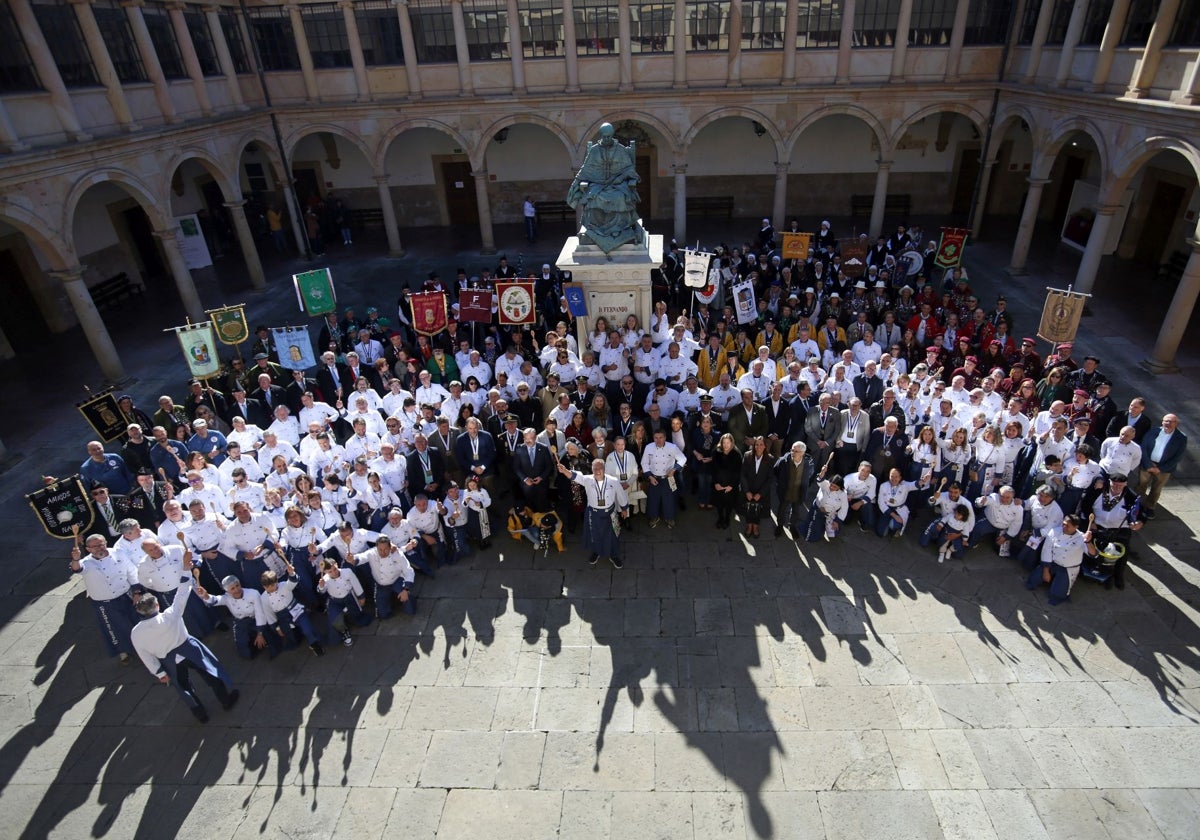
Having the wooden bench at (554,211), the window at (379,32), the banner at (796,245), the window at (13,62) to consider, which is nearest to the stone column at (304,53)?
the window at (379,32)

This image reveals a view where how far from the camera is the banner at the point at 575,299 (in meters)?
11.2

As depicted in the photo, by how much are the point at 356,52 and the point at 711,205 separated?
441 inches

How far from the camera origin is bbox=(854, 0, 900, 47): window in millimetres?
17750

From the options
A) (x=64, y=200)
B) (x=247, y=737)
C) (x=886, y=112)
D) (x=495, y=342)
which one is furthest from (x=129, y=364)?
(x=886, y=112)

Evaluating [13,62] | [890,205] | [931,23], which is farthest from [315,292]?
[890,205]

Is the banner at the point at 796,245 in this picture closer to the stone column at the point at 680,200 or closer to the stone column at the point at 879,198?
the stone column at the point at 680,200

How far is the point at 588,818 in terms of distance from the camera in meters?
6.08

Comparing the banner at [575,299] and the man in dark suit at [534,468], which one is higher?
the banner at [575,299]

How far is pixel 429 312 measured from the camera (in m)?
12.0

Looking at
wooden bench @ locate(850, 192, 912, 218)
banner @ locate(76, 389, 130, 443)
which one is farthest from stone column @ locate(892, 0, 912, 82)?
banner @ locate(76, 389, 130, 443)

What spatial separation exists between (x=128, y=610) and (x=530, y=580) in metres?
4.44

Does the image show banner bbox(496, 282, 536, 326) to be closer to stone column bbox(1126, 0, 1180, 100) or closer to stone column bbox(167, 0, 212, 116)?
stone column bbox(167, 0, 212, 116)

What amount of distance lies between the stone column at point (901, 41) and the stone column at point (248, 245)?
17.0 metres

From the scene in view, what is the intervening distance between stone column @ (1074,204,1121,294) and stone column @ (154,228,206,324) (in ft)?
61.8
